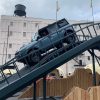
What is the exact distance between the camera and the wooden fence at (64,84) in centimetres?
1819

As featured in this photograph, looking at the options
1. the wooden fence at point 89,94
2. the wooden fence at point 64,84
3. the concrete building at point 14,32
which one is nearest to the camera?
the wooden fence at point 89,94

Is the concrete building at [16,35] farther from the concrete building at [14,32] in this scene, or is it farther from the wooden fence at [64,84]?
the wooden fence at [64,84]

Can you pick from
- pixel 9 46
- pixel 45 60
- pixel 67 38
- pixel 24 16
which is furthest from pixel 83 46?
pixel 24 16

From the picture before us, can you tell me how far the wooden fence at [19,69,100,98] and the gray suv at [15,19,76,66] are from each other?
4390 mm

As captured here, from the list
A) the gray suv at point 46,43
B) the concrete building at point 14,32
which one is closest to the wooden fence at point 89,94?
the gray suv at point 46,43

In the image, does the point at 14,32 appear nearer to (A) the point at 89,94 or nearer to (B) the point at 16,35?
(B) the point at 16,35

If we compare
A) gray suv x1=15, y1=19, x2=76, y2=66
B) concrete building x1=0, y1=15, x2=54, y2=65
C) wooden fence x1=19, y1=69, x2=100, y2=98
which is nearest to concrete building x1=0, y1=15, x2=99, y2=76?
concrete building x1=0, y1=15, x2=54, y2=65

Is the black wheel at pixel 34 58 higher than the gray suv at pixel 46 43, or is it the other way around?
the gray suv at pixel 46 43

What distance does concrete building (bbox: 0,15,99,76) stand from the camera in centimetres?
5057

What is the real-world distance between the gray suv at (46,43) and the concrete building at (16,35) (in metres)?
35.0

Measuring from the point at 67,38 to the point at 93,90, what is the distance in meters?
3.76

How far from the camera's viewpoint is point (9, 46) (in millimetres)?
51281

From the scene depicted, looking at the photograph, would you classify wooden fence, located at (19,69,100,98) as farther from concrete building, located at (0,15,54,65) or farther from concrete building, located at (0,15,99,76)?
concrete building, located at (0,15,54,65)

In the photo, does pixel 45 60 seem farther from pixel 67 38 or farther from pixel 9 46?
pixel 9 46
